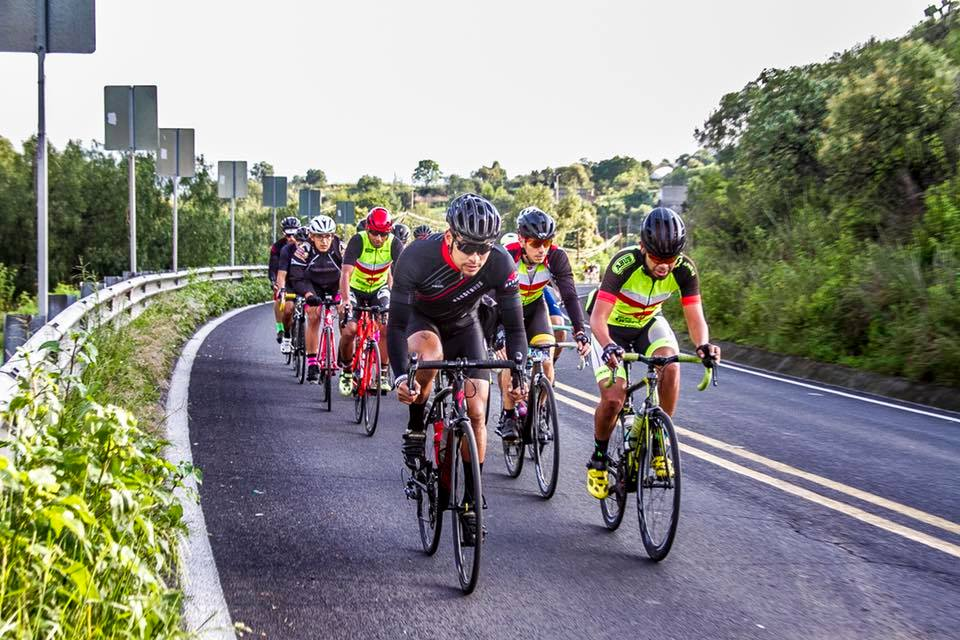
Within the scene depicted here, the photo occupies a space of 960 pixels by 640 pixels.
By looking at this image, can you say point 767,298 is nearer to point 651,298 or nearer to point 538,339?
point 538,339

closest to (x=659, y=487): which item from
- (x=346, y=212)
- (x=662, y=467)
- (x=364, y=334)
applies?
(x=662, y=467)

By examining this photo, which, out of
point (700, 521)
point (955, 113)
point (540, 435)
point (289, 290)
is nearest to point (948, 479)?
point (700, 521)

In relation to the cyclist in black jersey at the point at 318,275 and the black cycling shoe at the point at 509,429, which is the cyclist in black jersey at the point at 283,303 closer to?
the cyclist in black jersey at the point at 318,275

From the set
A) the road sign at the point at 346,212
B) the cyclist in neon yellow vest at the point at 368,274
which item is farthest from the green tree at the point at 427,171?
the cyclist in neon yellow vest at the point at 368,274

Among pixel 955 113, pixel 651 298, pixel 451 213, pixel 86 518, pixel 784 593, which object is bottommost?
pixel 784 593

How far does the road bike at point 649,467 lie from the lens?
612cm

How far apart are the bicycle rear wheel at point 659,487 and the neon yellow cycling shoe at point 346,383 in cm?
557

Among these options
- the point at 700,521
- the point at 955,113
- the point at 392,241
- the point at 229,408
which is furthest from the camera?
the point at 955,113

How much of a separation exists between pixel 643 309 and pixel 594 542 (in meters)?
1.67

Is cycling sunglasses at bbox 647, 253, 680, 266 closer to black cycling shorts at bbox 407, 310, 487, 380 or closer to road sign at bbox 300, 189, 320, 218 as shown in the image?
black cycling shorts at bbox 407, 310, 487, 380

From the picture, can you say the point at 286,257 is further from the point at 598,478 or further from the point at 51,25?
the point at 598,478

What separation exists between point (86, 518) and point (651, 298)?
465 centimetres

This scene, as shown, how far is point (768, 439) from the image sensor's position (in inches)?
401

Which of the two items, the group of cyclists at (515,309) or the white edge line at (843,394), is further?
the white edge line at (843,394)
